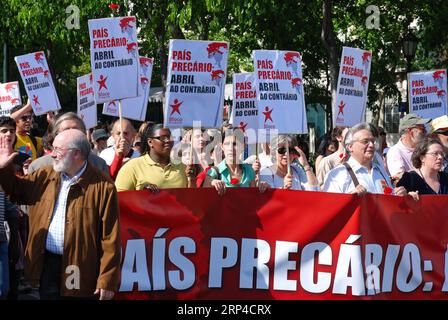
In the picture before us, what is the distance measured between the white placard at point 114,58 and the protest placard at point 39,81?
4003 millimetres

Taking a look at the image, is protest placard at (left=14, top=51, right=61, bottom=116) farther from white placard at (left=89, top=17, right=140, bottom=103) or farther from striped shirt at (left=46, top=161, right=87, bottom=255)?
striped shirt at (left=46, top=161, right=87, bottom=255)

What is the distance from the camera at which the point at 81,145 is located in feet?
23.3

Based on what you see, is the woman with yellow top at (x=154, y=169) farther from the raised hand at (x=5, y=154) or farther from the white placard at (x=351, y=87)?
the white placard at (x=351, y=87)

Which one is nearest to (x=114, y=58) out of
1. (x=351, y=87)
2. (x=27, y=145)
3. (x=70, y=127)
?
(x=27, y=145)

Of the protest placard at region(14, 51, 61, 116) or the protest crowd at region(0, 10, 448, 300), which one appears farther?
the protest placard at region(14, 51, 61, 116)

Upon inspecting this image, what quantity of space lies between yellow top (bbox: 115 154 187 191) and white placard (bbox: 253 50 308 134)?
156 centimetres

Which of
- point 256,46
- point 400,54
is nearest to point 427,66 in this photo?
point 400,54

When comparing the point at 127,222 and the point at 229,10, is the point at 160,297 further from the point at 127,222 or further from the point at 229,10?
the point at 229,10

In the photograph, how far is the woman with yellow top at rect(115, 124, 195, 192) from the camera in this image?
8.77 m

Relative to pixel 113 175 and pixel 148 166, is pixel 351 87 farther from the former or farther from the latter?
pixel 148 166

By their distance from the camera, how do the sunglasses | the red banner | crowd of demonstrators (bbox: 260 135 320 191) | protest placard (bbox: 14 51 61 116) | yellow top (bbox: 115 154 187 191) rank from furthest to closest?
protest placard (bbox: 14 51 61 116) → the sunglasses → crowd of demonstrators (bbox: 260 135 320 191) → yellow top (bbox: 115 154 187 191) → the red banner

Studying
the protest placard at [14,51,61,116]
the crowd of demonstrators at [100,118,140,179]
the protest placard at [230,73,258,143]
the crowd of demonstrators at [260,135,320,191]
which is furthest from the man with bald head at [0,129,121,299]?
the protest placard at [14,51,61,116]

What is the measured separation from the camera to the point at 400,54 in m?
33.3

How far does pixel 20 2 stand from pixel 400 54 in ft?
40.3
